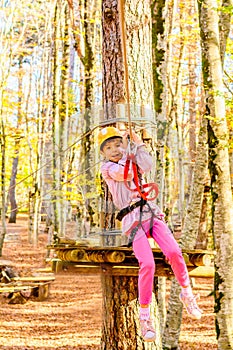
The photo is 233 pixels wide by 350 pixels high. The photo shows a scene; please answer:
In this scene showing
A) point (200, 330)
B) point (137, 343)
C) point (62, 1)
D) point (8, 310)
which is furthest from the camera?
point (62, 1)

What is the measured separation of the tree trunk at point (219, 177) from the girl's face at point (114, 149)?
3126mm

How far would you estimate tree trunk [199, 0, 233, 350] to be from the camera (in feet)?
22.2

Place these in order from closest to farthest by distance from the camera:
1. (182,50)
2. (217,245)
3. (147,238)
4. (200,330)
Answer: (147,238) < (217,245) < (200,330) < (182,50)

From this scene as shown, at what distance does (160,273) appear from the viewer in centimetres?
446

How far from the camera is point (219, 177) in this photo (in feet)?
22.9

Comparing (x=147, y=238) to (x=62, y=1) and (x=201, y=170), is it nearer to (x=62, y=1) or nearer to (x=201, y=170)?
(x=201, y=170)

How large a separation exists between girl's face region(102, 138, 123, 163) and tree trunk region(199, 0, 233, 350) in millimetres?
3126

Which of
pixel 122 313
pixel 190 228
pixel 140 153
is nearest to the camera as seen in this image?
pixel 140 153

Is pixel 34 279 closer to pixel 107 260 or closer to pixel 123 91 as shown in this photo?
pixel 123 91

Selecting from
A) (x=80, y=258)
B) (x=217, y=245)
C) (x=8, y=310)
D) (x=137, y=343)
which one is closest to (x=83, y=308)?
(x=8, y=310)

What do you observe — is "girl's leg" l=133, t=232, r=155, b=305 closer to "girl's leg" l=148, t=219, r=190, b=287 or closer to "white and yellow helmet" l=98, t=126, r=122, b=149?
"girl's leg" l=148, t=219, r=190, b=287

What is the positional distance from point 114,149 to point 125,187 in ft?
0.92

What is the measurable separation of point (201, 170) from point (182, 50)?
Answer: 674 centimetres

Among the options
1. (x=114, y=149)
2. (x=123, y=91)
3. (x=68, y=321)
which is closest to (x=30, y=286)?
(x=68, y=321)
